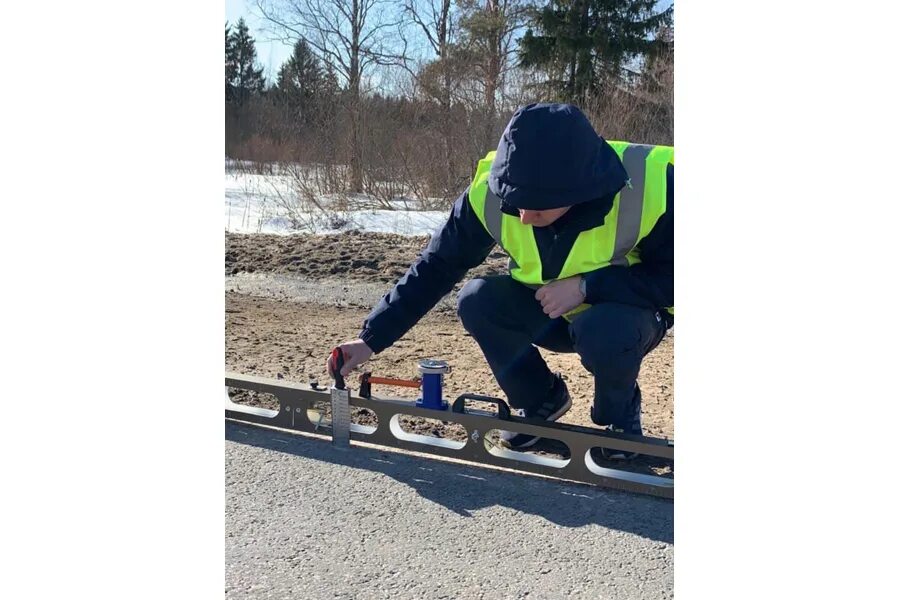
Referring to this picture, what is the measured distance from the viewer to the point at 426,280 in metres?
2.83

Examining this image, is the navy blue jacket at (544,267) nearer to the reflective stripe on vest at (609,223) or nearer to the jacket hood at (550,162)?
the reflective stripe on vest at (609,223)

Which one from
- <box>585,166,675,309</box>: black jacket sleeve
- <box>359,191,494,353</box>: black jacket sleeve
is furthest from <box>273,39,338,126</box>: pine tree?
<box>585,166,675,309</box>: black jacket sleeve

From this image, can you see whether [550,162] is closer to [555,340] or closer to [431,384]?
[555,340]

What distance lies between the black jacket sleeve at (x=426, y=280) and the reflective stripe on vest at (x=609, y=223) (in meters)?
0.08

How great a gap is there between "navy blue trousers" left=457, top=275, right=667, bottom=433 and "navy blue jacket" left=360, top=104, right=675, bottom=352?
0.28 feet

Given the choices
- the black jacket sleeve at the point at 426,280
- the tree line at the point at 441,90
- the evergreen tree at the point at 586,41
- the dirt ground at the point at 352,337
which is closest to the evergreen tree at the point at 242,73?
the tree line at the point at 441,90

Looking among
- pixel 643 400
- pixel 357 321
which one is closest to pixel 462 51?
pixel 357 321

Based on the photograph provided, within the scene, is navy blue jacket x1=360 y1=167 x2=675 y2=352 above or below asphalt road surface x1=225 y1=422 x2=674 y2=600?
above

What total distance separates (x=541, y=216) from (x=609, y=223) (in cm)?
24

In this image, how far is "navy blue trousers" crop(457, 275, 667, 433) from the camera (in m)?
2.55

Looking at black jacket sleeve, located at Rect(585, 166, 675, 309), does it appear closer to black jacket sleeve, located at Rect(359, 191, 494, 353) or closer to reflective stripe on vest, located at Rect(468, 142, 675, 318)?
reflective stripe on vest, located at Rect(468, 142, 675, 318)

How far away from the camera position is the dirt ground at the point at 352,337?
3.67 metres

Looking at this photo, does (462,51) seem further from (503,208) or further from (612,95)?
(503,208)

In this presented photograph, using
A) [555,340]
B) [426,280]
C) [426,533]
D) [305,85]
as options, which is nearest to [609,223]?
[555,340]
